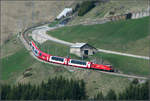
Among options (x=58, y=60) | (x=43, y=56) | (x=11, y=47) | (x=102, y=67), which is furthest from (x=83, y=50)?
(x=11, y=47)

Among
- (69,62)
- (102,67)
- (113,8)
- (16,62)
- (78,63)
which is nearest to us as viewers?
(102,67)

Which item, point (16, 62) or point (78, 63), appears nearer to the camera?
point (78, 63)

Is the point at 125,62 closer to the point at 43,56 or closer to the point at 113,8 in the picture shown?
the point at 43,56

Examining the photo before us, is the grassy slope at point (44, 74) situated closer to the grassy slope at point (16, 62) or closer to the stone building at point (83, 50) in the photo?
the grassy slope at point (16, 62)

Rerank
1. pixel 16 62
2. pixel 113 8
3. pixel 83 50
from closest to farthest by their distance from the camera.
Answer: pixel 83 50 < pixel 16 62 < pixel 113 8

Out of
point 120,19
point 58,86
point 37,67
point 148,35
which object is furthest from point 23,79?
point 120,19

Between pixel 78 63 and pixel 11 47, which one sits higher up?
pixel 11 47

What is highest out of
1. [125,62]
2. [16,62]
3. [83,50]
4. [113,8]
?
[113,8]
